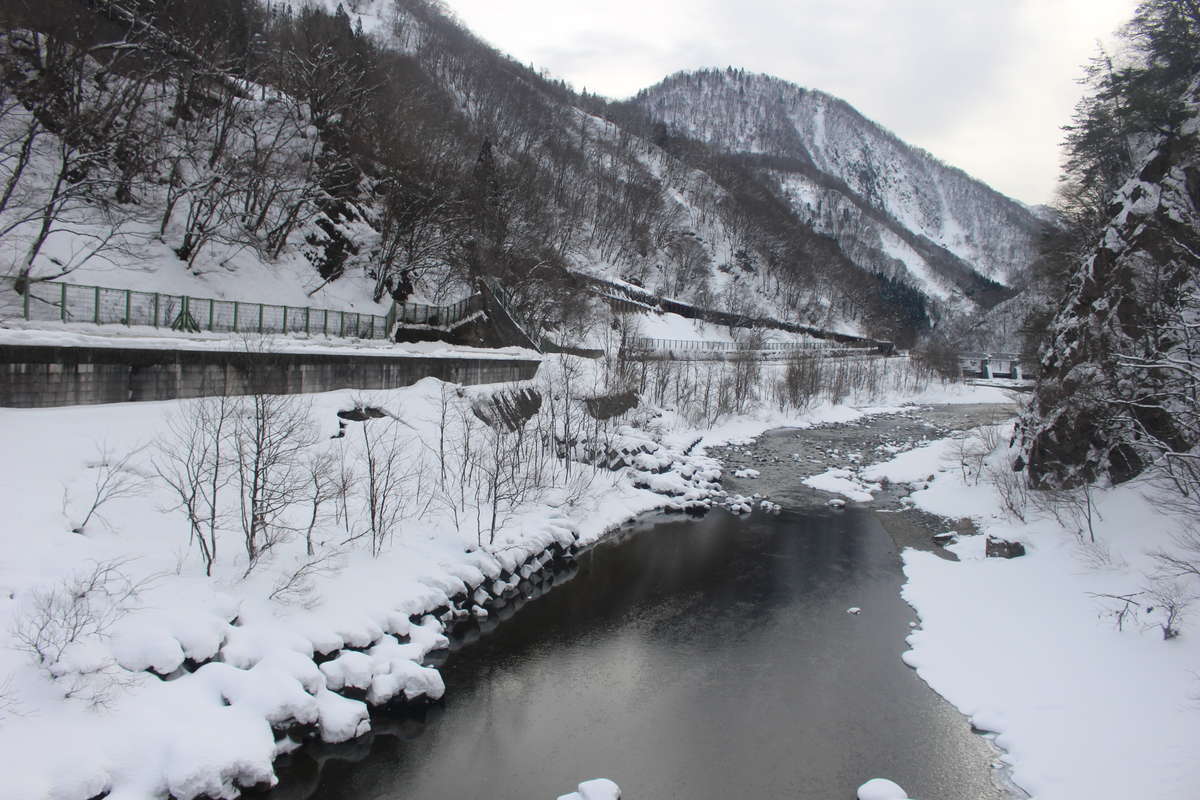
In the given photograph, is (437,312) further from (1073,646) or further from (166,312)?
(1073,646)

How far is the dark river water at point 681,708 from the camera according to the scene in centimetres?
934

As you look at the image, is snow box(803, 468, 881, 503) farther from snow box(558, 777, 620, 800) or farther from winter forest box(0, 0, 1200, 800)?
snow box(558, 777, 620, 800)

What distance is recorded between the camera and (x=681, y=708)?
11.3 metres

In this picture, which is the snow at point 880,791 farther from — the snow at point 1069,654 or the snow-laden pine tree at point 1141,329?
the snow-laden pine tree at point 1141,329

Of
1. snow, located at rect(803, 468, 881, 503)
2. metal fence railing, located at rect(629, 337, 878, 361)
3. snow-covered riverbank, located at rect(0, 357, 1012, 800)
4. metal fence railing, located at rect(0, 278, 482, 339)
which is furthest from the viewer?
metal fence railing, located at rect(629, 337, 878, 361)

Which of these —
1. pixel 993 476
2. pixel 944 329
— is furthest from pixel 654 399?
pixel 944 329

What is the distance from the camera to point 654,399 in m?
40.5

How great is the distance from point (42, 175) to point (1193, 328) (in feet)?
126

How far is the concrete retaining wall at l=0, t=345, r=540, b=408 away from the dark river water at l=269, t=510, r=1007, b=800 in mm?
8860

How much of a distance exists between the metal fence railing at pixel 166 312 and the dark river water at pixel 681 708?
15.1 meters

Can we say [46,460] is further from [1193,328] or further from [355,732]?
[1193,328]

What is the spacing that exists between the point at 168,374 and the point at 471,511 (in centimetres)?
813

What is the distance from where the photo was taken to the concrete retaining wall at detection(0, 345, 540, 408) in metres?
13.4

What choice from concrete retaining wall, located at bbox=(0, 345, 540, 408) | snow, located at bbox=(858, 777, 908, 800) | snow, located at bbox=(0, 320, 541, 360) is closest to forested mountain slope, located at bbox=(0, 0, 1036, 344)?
snow, located at bbox=(0, 320, 541, 360)
